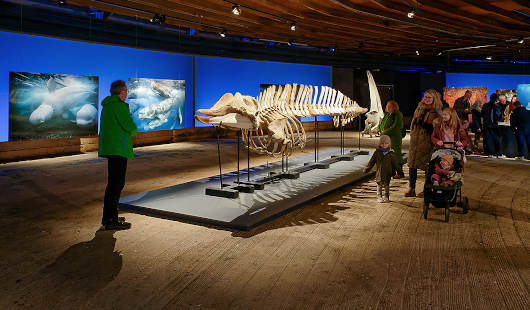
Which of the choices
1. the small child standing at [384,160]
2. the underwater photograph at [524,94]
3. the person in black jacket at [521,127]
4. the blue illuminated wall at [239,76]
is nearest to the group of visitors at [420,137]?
the small child standing at [384,160]

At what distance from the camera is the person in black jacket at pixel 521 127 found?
1088 centimetres

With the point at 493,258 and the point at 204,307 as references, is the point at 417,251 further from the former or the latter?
the point at 204,307

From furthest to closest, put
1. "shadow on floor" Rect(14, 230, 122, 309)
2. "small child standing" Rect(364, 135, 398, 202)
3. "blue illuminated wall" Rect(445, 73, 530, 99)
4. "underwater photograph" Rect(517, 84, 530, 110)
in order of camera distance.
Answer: "blue illuminated wall" Rect(445, 73, 530, 99) → "underwater photograph" Rect(517, 84, 530, 110) → "small child standing" Rect(364, 135, 398, 202) → "shadow on floor" Rect(14, 230, 122, 309)

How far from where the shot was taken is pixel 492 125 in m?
11.7

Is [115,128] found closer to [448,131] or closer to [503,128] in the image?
[448,131]

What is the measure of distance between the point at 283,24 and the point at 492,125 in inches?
260

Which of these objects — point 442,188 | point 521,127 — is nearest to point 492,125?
point 521,127

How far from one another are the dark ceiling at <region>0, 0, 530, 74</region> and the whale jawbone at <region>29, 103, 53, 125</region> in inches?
75.0

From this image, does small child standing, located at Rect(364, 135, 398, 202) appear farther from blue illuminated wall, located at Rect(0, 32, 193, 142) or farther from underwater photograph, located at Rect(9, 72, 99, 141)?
blue illuminated wall, located at Rect(0, 32, 193, 142)

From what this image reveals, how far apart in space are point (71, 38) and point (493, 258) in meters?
11.3

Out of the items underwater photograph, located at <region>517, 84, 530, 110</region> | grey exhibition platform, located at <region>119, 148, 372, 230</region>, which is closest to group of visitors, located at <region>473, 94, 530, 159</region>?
grey exhibition platform, located at <region>119, 148, 372, 230</region>

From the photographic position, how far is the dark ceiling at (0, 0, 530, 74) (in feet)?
35.8

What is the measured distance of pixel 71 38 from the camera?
1193 cm

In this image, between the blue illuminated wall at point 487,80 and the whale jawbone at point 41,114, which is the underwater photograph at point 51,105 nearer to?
the whale jawbone at point 41,114
